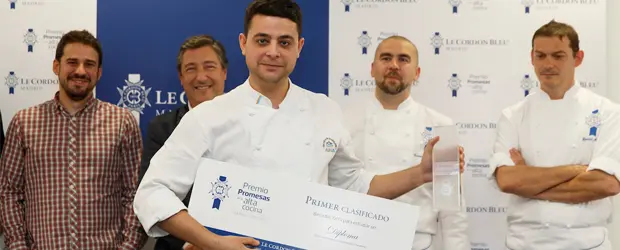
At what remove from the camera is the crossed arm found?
10.8ft

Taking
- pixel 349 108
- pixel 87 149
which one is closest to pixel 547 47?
pixel 349 108

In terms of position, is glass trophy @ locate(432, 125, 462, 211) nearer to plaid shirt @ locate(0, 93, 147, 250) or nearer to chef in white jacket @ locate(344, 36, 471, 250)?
chef in white jacket @ locate(344, 36, 471, 250)

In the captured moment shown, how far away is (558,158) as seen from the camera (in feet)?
11.4

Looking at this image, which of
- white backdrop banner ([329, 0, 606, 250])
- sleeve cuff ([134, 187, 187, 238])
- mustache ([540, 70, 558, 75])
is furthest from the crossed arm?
sleeve cuff ([134, 187, 187, 238])

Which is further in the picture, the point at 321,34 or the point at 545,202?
the point at 321,34

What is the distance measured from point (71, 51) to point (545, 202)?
273 cm

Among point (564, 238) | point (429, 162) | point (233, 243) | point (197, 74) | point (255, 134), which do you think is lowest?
point (564, 238)

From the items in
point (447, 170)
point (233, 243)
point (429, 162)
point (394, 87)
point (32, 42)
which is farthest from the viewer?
point (32, 42)

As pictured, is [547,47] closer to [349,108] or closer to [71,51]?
[349,108]

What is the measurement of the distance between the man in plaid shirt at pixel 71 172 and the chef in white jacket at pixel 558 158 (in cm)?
207

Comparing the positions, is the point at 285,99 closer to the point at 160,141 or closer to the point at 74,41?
the point at 160,141

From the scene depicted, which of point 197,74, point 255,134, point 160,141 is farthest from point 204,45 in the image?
point 255,134

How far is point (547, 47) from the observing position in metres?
3.59

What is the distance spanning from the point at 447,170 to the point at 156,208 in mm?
1122
